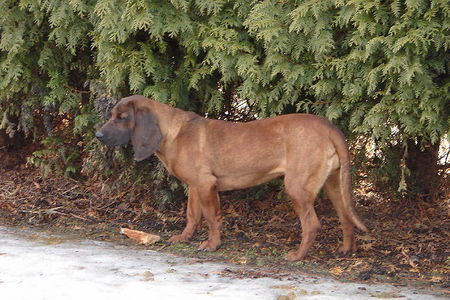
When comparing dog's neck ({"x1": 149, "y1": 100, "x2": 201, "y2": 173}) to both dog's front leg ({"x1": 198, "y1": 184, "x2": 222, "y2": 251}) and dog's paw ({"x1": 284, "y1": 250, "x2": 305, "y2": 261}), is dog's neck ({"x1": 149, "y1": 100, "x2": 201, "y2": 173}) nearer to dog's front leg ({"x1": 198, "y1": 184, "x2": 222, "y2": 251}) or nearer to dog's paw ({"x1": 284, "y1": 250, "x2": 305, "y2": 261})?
dog's front leg ({"x1": 198, "y1": 184, "x2": 222, "y2": 251})

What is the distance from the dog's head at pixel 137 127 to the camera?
604cm

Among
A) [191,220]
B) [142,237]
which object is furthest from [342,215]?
[142,237]

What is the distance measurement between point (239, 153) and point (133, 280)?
63.9 inches

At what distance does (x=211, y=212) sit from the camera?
6074 mm

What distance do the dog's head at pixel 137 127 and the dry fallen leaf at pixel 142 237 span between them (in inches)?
31.6

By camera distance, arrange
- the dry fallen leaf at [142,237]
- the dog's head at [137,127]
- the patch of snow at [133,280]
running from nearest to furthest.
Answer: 1. the patch of snow at [133,280]
2. the dog's head at [137,127]
3. the dry fallen leaf at [142,237]

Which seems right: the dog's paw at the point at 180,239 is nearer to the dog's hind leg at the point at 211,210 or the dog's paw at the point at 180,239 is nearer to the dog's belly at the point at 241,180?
the dog's hind leg at the point at 211,210

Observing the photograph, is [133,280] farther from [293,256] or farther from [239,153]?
[239,153]

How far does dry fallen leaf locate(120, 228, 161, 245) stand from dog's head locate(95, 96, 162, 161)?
0.80 metres

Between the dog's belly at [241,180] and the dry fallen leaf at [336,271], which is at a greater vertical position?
the dog's belly at [241,180]

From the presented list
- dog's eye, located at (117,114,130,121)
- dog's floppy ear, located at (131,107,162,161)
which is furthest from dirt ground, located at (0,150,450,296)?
dog's eye, located at (117,114,130,121)

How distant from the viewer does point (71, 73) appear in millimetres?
8070

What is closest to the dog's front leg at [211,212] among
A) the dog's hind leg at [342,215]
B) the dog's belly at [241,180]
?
the dog's belly at [241,180]

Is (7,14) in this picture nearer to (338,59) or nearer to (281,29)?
(281,29)
